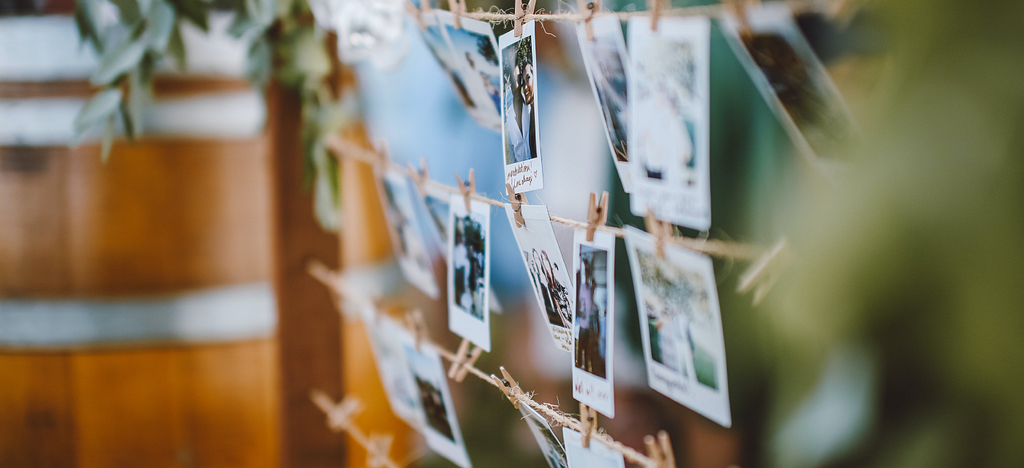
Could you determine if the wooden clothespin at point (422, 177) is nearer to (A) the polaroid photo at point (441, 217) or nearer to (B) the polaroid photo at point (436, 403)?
(A) the polaroid photo at point (441, 217)

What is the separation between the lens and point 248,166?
1.32 metres

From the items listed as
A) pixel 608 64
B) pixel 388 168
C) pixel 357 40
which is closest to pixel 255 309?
pixel 388 168

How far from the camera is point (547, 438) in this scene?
2.36ft

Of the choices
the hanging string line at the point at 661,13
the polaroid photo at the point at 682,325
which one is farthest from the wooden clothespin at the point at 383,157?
the polaroid photo at the point at 682,325

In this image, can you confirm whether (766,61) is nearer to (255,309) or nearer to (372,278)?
(372,278)

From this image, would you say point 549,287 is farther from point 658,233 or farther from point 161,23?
point 161,23

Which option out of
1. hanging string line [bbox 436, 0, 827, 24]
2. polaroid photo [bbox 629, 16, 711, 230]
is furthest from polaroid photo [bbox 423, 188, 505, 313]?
polaroid photo [bbox 629, 16, 711, 230]

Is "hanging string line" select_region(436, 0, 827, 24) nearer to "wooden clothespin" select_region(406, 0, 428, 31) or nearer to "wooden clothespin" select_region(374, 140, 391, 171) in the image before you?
"wooden clothespin" select_region(406, 0, 428, 31)

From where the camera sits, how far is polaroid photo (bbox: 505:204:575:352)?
62 cm

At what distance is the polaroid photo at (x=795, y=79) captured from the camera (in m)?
0.41

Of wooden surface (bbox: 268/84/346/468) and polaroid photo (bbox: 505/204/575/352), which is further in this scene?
wooden surface (bbox: 268/84/346/468)

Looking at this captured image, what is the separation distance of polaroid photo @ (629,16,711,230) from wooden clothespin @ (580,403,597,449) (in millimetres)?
218

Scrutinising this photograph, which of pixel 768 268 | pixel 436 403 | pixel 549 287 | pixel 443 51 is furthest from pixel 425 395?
pixel 768 268

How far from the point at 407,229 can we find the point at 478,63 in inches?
14.5
